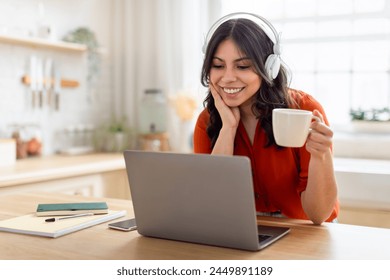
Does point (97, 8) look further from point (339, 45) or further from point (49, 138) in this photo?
point (339, 45)

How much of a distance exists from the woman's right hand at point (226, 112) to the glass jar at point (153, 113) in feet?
6.04

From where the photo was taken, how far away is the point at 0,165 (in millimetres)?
2914

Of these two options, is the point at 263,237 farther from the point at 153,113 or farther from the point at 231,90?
the point at 153,113

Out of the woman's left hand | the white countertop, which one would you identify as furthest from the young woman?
the white countertop

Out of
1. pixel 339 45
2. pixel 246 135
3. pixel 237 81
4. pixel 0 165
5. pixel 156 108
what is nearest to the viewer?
pixel 237 81

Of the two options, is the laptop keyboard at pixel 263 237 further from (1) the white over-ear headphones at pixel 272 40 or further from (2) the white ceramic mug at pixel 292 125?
(1) the white over-ear headphones at pixel 272 40

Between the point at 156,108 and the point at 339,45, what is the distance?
127 cm

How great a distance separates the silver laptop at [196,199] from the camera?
1175mm

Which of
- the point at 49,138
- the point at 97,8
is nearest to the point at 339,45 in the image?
the point at 97,8

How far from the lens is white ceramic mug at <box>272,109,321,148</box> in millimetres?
1273

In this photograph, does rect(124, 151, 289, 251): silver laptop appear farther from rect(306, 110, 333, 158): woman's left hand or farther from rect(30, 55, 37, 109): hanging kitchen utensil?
rect(30, 55, 37, 109): hanging kitchen utensil

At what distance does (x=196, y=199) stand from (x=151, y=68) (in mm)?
2714

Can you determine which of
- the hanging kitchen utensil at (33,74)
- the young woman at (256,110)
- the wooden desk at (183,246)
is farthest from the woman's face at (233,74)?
the hanging kitchen utensil at (33,74)

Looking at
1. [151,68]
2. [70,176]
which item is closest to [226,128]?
[70,176]
